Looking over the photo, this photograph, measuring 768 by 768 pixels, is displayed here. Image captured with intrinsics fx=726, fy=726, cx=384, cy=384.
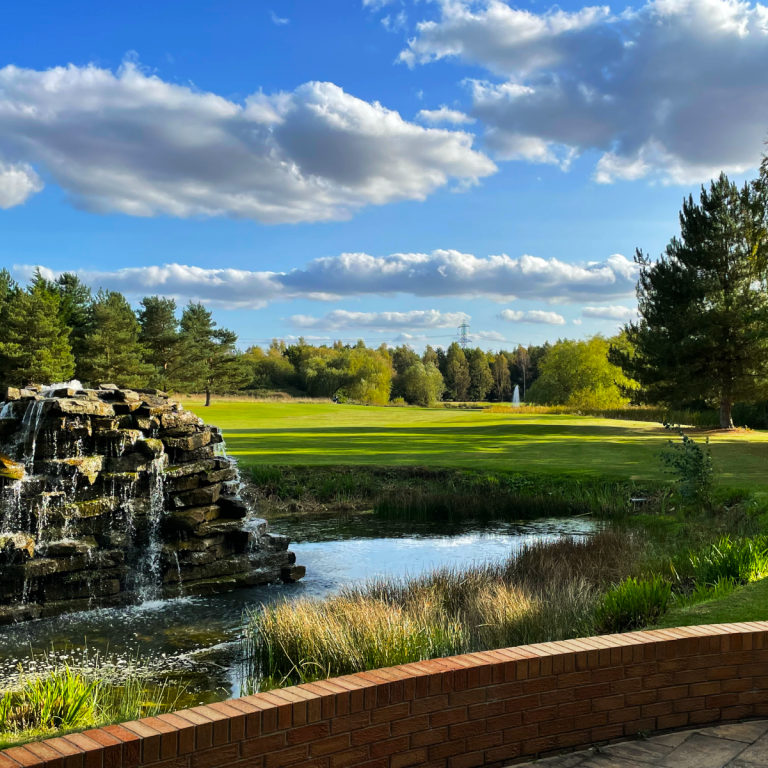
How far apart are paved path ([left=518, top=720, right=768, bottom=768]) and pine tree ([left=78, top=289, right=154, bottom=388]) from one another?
170 ft

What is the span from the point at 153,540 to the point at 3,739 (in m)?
6.53

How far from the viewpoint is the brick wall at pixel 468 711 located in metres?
3.11

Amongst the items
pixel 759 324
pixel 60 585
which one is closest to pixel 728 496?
pixel 60 585

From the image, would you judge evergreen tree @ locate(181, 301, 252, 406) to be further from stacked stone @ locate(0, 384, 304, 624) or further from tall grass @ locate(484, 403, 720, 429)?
stacked stone @ locate(0, 384, 304, 624)

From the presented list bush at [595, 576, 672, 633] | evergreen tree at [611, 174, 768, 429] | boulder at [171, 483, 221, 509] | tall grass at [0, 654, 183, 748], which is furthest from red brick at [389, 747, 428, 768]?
evergreen tree at [611, 174, 768, 429]

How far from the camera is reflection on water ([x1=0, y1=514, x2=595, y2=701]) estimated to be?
7621mm

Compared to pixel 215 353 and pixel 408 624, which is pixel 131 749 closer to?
pixel 408 624

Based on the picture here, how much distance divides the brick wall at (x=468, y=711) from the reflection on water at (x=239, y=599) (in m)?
3.49

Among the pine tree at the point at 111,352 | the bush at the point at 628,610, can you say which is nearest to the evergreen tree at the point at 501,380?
the pine tree at the point at 111,352

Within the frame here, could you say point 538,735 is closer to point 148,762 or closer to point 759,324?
point 148,762

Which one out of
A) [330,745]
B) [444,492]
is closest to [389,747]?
[330,745]

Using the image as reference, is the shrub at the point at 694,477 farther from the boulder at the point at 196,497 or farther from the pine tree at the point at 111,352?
the pine tree at the point at 111,352

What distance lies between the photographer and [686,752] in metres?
3.85

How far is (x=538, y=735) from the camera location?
3.91 metres
